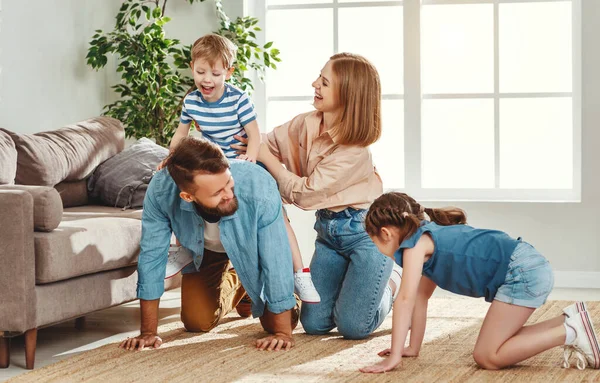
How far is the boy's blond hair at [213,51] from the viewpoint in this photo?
3.12 metres

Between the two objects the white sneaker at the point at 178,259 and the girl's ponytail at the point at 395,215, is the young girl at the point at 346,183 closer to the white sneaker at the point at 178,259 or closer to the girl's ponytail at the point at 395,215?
the white sneaker at the point at 178,259

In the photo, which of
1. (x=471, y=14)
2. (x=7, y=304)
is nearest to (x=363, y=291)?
(x=7, y=304)

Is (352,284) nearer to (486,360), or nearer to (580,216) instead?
(486,360)

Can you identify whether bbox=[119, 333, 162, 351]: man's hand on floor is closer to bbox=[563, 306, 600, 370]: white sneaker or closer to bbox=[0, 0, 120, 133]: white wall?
bbox=[563, 306, 600, 370]: white sneaker

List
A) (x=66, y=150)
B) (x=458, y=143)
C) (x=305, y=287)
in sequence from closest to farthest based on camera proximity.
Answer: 1. (x=305, y=287)
2. (x=66, y=150)
3. (x=458, y=143)

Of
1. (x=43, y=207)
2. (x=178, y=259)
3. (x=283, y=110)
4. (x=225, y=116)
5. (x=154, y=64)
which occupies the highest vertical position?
(x=154, y=64)

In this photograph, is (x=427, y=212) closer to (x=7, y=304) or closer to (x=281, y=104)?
(x=7, y=304)

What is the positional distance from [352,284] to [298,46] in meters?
2.48

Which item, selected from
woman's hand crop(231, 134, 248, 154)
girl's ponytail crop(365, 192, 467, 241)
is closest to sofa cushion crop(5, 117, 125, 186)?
woman's hand crop(231, 134, 248, 154)

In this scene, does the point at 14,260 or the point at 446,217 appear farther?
the point at 446,217

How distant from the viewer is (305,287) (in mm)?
2996

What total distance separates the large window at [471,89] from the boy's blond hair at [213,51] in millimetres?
2037

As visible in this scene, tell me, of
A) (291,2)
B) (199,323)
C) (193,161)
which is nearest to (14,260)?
(193,161)

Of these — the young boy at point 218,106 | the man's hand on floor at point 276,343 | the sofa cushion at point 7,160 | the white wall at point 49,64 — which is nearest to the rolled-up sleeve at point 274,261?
the man's hand on floor at point 276,343
